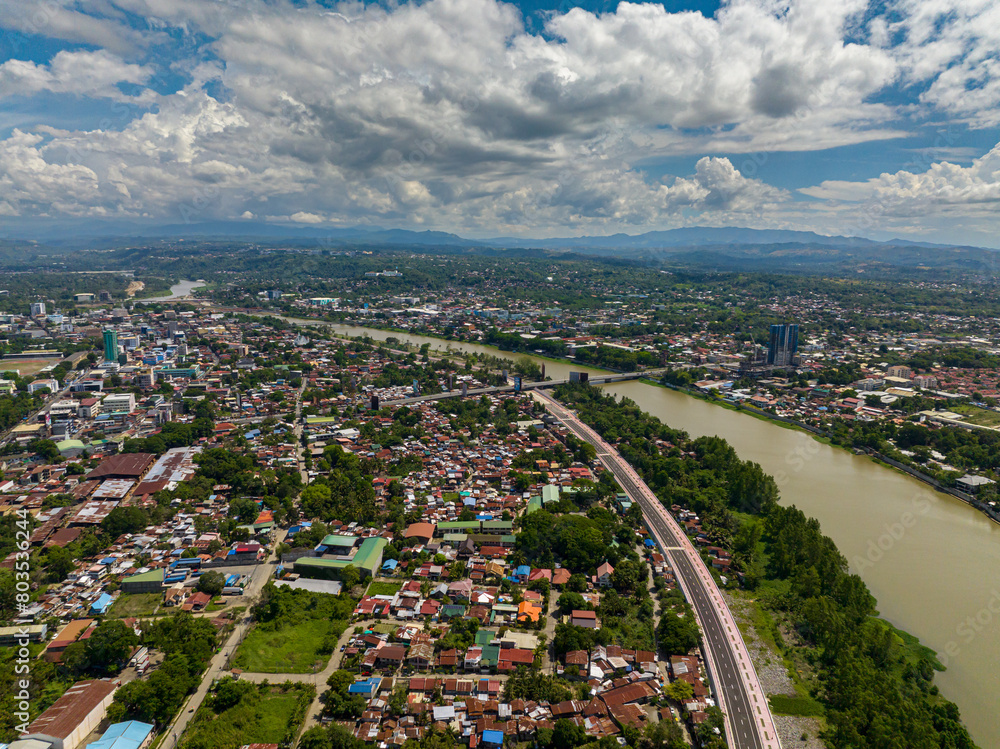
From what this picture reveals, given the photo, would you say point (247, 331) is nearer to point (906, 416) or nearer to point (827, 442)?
point (827, 442)

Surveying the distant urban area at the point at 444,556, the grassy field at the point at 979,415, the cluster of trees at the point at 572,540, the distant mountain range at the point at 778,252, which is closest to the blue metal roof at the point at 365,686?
the distant urban area at the point at 444,556

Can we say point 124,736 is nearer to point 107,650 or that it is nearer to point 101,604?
point 107,650

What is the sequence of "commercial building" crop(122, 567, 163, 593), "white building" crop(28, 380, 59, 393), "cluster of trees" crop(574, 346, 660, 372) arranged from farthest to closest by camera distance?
"cluster of trees" crop(574, 346, 660, 372) < "white building" crop(28, 380, 59, 393) < "commercial building" crop(122, 567, 163, 593)

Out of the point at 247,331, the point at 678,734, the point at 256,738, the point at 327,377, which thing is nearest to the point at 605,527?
the point at 678,734

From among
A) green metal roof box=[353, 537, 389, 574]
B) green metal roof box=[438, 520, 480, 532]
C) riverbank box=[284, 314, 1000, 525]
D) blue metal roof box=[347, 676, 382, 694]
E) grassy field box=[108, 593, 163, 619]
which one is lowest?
grassy field box=[108, 593, 163, 619]

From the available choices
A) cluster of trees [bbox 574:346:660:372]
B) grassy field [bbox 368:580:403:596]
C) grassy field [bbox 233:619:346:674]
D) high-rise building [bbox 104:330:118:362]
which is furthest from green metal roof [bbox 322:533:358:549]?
high-rise building [bbox 104:330:118:362]

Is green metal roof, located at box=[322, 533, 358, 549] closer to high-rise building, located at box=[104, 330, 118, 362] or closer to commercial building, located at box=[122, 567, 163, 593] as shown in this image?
commercial building, located at box=[122, 567, 163, 593]
